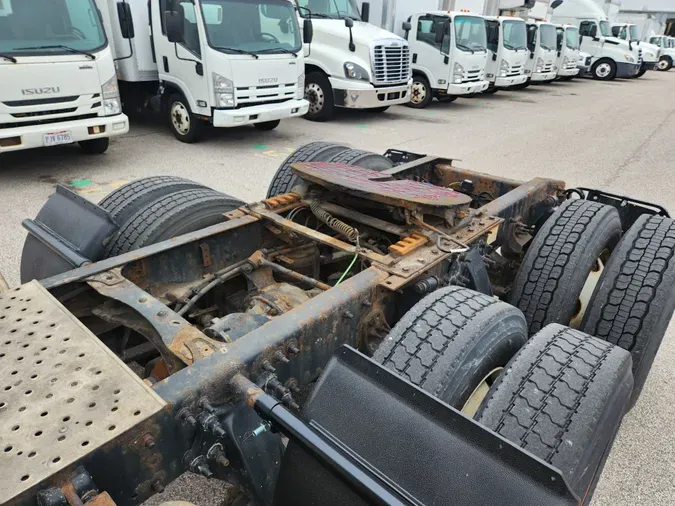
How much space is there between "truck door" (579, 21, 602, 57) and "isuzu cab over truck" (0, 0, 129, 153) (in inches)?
929

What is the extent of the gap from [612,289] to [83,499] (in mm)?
2446

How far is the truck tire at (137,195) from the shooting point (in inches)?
120

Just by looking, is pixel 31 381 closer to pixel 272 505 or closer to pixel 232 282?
pixel 272 505

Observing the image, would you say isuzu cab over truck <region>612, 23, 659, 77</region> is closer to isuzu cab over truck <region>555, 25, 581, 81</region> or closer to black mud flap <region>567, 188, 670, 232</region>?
isuzu cab over truck <region>555, 25, 581, 81</region>

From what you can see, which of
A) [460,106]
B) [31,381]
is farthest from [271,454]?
[460,106]

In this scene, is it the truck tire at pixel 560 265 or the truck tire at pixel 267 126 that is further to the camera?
the truck tire at pixel 267 126

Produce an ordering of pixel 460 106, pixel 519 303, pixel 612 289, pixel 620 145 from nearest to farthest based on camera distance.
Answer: pixel 612 289
pixel 519 303
pixel 620 145
pixel 460 106

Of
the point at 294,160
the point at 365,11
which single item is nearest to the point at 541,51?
the point at 365,11

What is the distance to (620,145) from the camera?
10641 mm

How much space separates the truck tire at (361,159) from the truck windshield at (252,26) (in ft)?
16.3

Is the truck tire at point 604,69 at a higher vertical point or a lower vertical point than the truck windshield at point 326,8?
lower

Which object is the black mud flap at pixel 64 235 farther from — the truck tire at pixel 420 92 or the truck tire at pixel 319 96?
the truck tire at pixel 420 92

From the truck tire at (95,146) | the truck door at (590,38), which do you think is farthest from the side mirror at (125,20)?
the truck door at (590,38)

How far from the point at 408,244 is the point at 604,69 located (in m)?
27.6
